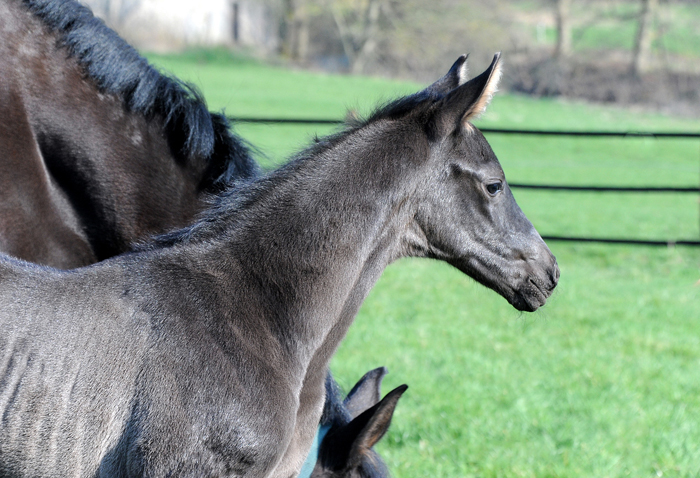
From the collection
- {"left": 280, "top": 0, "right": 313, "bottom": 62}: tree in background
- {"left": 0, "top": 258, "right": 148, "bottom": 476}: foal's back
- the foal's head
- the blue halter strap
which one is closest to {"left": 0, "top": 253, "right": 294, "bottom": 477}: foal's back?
{"left": 0, "top": 258, "right": 148, "bottom": 476}: foal's back

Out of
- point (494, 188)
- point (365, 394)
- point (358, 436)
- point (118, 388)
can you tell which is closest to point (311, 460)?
point (358, 436)

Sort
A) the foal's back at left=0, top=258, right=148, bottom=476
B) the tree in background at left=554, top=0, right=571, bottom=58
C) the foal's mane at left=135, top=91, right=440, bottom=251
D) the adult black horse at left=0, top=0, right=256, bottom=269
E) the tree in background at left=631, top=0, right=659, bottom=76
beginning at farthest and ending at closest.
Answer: the tree in background at left=554, top=0, right=571, bottom=58, the tree in background at left=631, top=0, right=659, bottom=76, the adult black horse at left=0, top=0, right=256, bottom=269, the foal's mane at left=135, top=91, right=440, bottom=251, the foal's back at left=0, top=258, right=148, bottom=476

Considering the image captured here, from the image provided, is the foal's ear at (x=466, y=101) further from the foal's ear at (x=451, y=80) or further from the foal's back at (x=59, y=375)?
the foal's back at (x=59, y=375)

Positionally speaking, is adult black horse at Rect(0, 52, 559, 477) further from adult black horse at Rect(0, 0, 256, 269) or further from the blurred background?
the blurred background

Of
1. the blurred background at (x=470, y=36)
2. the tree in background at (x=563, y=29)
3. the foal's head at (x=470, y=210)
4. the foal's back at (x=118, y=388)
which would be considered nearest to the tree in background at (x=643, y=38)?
the blurred background at (x=470, y=36)

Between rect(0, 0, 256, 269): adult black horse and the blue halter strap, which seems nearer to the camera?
the blue halter strap

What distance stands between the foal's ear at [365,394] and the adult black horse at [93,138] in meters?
0.95

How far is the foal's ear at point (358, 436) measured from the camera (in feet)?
7.74

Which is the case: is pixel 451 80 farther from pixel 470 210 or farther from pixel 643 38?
pixel 643 38

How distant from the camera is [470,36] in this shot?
30.0m

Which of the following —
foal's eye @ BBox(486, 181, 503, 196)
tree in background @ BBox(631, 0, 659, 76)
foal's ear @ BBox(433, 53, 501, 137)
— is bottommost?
foal's eye @ BBox(486, 181, 503, 196)

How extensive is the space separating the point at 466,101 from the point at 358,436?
1.15 metres

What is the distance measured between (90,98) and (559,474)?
276 centimetres

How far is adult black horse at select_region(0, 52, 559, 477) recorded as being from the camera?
2.06 meters
